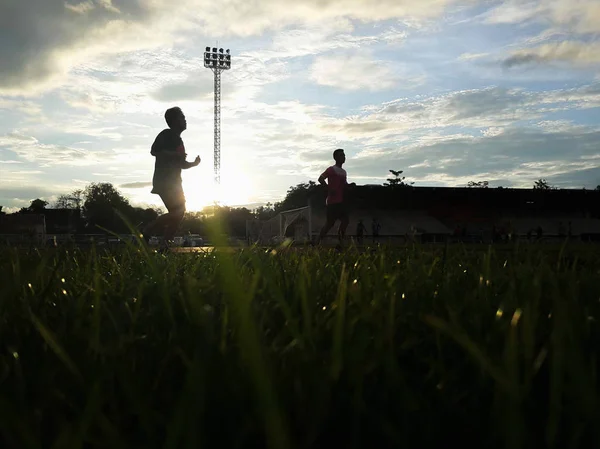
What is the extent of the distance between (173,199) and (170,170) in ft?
1.55

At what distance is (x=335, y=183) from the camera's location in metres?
12.5

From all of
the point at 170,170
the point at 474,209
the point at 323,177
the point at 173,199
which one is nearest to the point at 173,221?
the point at 173,199

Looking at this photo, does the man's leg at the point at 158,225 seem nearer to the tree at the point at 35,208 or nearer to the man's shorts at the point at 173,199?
the man's shorts at the point at 173,199

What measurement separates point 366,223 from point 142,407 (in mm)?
56906

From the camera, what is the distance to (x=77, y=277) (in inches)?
115

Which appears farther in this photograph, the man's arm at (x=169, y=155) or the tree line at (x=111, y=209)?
the tree line at (x=111, y=209)

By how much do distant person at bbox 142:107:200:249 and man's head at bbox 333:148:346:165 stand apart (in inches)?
171

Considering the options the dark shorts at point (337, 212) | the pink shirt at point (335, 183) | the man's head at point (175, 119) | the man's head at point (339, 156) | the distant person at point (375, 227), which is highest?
the man's head at point (175, 119)

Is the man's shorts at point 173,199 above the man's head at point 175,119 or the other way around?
the other way around

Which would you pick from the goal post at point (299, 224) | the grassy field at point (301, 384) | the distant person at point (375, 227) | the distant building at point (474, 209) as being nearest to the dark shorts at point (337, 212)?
the grassy field at point (301, 384)

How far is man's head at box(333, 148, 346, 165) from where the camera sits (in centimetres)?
1278

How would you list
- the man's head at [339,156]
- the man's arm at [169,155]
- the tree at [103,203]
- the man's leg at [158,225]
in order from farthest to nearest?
the tree at [103,203] → the man's head at [339,156] → the man's arm at [169,155] → the man's leg at [158,225]

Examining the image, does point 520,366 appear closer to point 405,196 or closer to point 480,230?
point 405,196

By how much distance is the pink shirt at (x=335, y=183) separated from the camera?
40.9 feet
